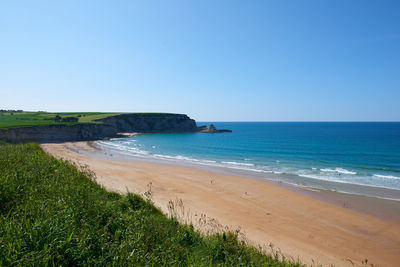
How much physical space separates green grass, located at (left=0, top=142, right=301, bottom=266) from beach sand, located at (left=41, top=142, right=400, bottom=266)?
3.71 metres

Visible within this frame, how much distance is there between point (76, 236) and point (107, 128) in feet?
277

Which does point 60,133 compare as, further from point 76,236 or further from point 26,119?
point 76,236

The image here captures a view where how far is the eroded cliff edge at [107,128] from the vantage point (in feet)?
173

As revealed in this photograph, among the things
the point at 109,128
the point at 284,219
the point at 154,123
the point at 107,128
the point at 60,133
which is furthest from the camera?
the point at 154,123

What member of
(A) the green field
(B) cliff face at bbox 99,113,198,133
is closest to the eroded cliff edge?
(B) cliff face at bbox 99,113,198,133

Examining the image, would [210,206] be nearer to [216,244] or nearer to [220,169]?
[216,244]

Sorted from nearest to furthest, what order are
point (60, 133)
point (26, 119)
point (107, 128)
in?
1. point (60, 133)
2. point (26, 119)
3. point (107, 128)

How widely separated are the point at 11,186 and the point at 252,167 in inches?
→ 1090

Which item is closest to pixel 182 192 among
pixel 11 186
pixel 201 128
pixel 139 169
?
pixel 139 169

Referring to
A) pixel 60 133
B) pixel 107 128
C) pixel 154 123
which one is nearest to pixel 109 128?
pixel 107 128

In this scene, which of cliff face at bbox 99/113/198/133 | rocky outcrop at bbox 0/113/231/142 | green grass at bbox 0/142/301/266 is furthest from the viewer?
cliff face at bbox 99/113/198/133

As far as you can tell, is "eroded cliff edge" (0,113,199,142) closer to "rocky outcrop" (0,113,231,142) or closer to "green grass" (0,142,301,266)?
"rocky outcrop" (0,113,231,142)

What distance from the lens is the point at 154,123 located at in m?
111

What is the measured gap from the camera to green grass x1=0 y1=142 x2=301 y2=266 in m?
3.65
